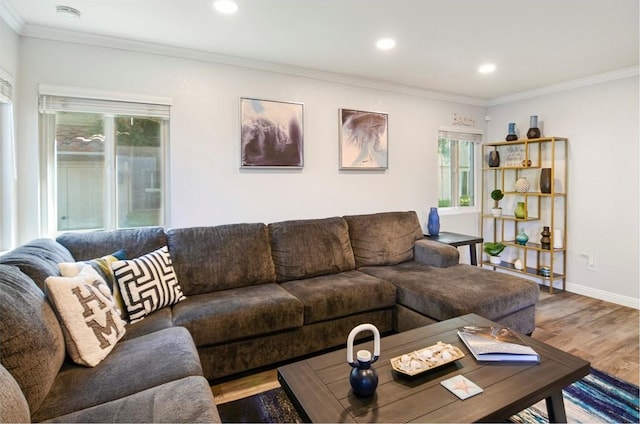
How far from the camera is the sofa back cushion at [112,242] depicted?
7.48 ft

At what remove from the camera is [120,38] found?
8.61 ft

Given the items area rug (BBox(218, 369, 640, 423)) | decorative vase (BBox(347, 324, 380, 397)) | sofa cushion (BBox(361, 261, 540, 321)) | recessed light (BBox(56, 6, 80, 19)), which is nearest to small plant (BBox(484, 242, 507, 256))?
sofa cushion (BBox(361, 261, 540, 321))

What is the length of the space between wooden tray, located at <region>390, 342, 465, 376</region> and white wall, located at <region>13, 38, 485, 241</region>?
2.07 meters

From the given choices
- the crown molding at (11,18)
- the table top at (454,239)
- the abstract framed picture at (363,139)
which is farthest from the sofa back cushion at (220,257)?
the table top at (454,239)

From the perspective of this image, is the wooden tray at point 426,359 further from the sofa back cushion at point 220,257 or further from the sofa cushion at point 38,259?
the sofa cushion at point 38,259

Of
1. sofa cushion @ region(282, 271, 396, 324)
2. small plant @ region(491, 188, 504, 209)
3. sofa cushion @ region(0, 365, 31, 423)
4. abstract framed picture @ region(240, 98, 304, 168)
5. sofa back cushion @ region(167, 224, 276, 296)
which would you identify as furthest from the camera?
small plant @ region(491, 188, 504, 209)

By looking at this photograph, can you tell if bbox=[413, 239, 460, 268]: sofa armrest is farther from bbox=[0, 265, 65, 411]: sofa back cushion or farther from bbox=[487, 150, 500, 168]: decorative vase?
bbox=[0, 265, 65, 411]: sofa back cushion

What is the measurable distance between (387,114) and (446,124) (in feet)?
3.16

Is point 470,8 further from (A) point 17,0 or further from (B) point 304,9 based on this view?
(A) point 17,0

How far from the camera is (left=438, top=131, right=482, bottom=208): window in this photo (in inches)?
175

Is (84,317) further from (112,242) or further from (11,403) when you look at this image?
(112,242)

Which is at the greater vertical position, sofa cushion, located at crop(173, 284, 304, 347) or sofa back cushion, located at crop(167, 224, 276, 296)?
sofa back cushion, located at crop(167, 224, 276, 296)

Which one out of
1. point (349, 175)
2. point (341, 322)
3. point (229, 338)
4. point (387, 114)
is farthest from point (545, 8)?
point (229, 338)

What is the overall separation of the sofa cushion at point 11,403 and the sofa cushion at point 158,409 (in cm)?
15
